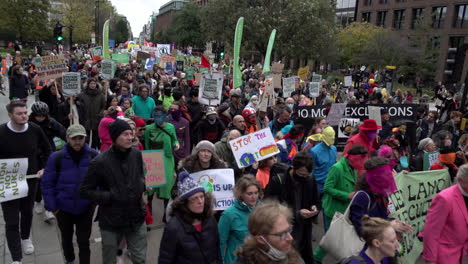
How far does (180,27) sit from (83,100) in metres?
68.3

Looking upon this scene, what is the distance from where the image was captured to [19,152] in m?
4.39

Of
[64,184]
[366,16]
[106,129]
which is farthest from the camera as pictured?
[366,16]

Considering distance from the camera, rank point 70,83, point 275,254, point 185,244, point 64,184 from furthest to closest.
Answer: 1. point 70,83
2. point 64,184
3. point 185,244
4. point 275,254

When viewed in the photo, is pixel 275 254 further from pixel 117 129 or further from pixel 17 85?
pixel 17 85

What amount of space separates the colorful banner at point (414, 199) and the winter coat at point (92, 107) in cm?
597

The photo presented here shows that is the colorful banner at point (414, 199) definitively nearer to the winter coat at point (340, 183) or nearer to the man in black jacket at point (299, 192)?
the winter coat at point (340, 183)

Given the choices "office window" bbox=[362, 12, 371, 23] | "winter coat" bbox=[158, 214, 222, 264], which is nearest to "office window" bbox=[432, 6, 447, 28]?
"office window" bbox=[362, 12, 371, 23]

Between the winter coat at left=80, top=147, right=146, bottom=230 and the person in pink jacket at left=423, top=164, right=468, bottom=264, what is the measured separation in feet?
8.91

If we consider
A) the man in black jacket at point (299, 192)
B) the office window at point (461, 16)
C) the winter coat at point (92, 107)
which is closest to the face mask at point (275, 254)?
the man in black jacket at point (299, 192)

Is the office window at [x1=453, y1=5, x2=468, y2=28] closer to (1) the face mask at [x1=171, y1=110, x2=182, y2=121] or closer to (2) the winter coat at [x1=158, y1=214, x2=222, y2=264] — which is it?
(1) the face mask at [x1=171, y1=110, x2=182, y2=121]

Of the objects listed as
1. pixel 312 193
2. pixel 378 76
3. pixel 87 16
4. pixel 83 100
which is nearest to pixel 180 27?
pixel 87 16

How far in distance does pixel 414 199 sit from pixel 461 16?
4267 cm

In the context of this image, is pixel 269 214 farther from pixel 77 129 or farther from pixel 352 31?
pixel 352 31

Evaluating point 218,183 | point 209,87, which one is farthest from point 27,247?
point 209,87
